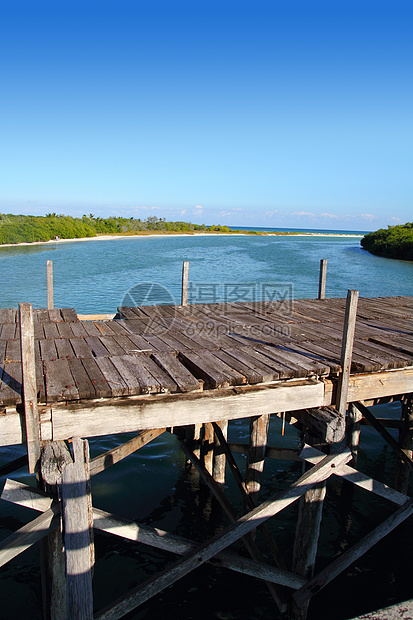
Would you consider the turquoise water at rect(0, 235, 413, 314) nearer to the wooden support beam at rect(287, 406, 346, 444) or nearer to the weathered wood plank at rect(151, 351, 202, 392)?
the weathered wood plank at rect(151, 351, 202, 392)

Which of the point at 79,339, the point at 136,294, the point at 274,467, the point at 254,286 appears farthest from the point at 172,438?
the point at 254,286

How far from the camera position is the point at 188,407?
4.27 meters

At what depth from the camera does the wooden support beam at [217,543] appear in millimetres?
3930

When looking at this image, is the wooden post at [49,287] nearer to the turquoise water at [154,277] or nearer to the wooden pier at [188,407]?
the wooden pier at [188,407]

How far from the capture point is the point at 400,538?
21.9 ft

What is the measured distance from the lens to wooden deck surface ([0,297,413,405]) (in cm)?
424

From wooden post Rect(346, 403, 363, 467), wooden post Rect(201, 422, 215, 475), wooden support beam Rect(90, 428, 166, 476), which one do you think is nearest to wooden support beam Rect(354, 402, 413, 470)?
wooden post Rect(346, 403, 363, 467)

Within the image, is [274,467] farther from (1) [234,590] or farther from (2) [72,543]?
(2) [72,543]

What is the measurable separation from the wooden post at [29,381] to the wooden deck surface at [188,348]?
189 millimetres

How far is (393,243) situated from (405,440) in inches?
1986

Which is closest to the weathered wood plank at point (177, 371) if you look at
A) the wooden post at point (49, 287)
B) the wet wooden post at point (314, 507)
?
the wet wooden post at point (314, 507)

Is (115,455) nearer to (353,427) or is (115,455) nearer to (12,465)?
(12,465)

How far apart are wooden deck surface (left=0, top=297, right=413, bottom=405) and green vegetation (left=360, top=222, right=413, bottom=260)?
4565cm

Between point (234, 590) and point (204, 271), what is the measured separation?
105 ft
